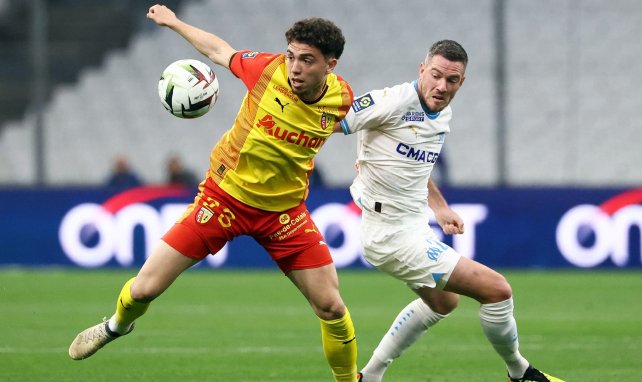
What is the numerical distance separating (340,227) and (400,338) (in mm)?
8356

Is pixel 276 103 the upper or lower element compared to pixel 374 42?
upper

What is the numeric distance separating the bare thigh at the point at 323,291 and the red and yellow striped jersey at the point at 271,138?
0.42 m

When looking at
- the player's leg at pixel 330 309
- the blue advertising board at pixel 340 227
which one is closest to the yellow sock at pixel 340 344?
the player's leg at pixel 330 309

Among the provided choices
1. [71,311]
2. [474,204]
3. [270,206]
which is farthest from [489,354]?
[474,204]

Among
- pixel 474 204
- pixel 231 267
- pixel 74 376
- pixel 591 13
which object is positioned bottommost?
pixel 231 267

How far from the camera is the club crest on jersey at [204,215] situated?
7.00 metres

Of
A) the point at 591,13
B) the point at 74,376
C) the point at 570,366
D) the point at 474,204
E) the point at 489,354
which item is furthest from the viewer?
the point at 591,13

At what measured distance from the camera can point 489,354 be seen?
364 inches

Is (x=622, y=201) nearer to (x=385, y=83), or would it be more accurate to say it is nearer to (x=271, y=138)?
(x=385, y=83)

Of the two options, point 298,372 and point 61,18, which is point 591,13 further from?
point 298,372

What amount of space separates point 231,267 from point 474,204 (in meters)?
3.48

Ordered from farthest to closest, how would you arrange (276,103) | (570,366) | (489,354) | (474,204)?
1. (474,204)
2. (489,354)
3. (570,366)
4. (276,103)

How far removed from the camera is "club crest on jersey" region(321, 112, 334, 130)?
277 inches

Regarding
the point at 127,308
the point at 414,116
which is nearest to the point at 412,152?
the point at 414,116
